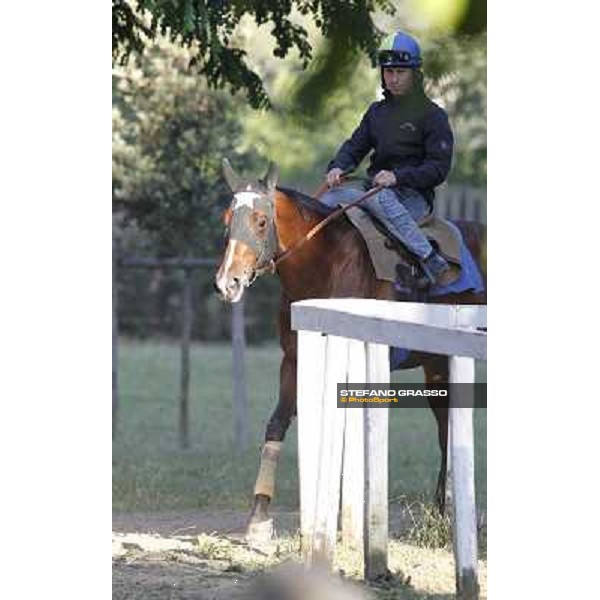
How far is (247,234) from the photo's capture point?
444 centimetres

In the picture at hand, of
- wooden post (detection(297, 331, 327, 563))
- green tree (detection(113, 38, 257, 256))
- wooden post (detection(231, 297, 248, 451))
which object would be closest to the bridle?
wooden post (detection(297, 331, 327, 563))

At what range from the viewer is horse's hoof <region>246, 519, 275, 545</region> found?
14.8 ft

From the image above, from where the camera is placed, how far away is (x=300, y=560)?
13.2 ft

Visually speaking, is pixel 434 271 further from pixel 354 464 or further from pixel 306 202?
pixel 354 464

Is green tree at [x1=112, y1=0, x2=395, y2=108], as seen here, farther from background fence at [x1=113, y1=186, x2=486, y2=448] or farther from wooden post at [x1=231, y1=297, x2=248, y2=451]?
background fence at [x1=113, y1=186, x2=486, y2=448]

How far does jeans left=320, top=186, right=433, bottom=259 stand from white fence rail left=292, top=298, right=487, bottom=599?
598 mm

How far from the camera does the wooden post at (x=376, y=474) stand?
12.2 feet

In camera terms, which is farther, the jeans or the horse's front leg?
the horse's front leg
